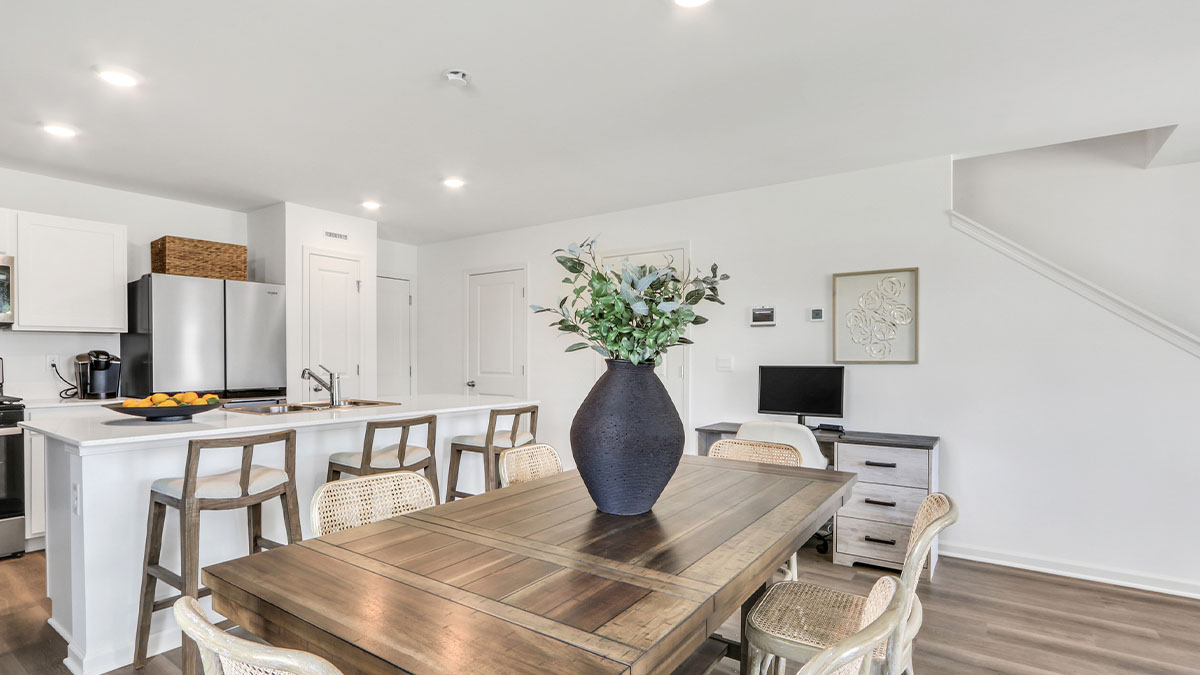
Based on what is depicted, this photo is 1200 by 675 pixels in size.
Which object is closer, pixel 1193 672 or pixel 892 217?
pixel 1193 672

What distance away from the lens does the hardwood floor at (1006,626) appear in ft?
7.69

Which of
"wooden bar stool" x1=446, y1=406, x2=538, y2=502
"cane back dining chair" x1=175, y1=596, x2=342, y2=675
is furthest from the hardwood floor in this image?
"cane back dining chair" x1=175, y1=596, x2=342, y2=675

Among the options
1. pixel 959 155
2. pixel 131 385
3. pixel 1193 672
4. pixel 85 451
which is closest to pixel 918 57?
pixel 959 155

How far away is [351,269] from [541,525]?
14.8 ft

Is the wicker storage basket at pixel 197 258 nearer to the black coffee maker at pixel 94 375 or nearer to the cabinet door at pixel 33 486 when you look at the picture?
the black coffee maker at pixel 94 375

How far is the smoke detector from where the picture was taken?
2.56 metres

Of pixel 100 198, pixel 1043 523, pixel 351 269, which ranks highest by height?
pixel 100 198

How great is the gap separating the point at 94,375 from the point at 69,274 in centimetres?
71

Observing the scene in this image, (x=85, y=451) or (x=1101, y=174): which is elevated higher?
(x=1101, y=174)

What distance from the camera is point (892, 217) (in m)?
3.87

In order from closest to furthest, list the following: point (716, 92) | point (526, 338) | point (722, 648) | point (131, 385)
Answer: point (722, 648), point (716, 92), point (131, 385), point (526, 338)

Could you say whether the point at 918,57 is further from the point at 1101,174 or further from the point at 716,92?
the point at 1101,174

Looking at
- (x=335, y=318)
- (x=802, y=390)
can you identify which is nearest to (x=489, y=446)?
(x=802, y=390)

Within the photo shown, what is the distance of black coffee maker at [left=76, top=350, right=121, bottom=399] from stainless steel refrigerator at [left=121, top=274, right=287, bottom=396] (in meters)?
0.14
